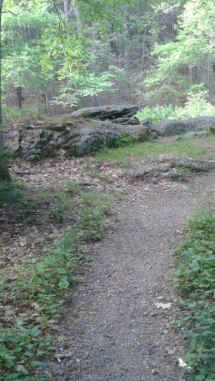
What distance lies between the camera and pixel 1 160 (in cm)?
480

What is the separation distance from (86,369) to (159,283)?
1470 millimetres

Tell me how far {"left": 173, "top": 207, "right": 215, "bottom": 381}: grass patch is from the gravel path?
16 centimetres

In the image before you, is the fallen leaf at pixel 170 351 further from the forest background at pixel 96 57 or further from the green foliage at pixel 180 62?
the green foliage at pixel 180 62

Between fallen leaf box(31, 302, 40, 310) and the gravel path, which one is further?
fallen leaf box(31, 302, 40, 310)

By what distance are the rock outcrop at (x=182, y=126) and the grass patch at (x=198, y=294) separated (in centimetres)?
775

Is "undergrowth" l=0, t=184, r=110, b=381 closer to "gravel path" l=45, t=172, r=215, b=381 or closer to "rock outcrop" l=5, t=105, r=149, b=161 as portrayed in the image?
"gravel path" l=45, t=172, r=215, b=381

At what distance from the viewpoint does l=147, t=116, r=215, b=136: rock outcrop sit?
38.2ft

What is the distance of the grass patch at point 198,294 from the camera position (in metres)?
2.12

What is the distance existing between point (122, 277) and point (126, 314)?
72 centimetres

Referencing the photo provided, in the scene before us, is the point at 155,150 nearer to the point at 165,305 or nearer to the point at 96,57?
the point at 165,305

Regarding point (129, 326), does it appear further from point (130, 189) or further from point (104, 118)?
point (104, 118)

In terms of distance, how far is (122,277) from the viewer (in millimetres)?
3717

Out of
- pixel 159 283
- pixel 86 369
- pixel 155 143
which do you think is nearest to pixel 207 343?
pixel 86 369

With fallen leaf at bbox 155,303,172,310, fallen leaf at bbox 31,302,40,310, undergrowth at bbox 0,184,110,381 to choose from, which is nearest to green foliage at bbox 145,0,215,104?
undergrowth at bbox 0,184,110,381
